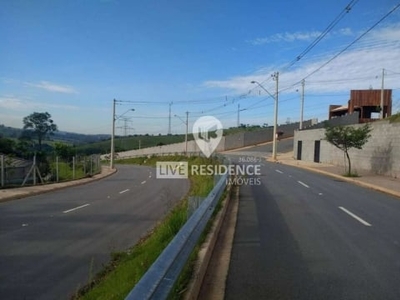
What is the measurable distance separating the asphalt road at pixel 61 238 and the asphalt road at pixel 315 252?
3.23 m

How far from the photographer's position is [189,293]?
452 centimetres

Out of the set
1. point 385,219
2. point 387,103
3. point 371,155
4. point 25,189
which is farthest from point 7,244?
point 387,103

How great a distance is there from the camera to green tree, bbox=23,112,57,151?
6812 centimetres

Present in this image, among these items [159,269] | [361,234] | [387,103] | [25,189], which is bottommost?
[25,189]

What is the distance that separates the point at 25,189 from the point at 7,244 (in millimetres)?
13866

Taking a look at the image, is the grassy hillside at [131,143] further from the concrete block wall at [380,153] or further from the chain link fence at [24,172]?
the concrete block wall at [380,153]

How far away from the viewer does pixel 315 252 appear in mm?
7074

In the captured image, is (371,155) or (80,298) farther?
(371,155)

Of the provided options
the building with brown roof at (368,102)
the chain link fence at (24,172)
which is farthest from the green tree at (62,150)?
the building with brown roof at (368,102)

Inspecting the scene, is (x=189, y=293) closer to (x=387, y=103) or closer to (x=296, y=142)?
(x=296, y=142)

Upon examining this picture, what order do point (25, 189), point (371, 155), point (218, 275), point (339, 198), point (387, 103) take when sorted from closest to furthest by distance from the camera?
point (218, 275), point (339, 198), point (25, 189), point (371, 155), point (387, 103)

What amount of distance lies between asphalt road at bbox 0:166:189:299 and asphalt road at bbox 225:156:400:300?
3226mm

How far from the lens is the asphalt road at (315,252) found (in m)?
5.25

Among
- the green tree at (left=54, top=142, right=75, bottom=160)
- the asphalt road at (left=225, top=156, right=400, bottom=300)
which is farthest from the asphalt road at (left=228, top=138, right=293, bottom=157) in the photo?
the asphalt road at (left=225, top=156, right=400, bottom=300)
